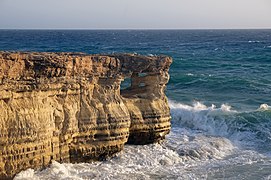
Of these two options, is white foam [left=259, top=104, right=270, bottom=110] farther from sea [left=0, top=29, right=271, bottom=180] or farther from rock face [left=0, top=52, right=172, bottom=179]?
rock face [left=0, top=52, right=172, bottom=179]

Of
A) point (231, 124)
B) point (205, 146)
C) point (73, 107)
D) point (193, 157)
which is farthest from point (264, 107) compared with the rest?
point (73, 107)

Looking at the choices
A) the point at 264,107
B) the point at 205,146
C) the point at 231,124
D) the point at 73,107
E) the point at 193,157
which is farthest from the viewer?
the point at 264,107

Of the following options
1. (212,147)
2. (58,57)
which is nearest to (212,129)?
(212,147)

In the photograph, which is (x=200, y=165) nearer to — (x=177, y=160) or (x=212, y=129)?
(x=177, y=160)

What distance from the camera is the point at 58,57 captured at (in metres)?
12.8

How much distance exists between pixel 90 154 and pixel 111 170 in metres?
0.85

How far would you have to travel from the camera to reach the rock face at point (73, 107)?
12047mm

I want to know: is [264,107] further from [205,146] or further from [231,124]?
[205,146]

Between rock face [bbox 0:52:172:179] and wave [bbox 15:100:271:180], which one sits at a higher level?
rock face [bbox 0:52:172:179]

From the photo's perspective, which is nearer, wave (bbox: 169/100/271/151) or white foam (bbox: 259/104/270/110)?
wave (bbox: 169/100/271/151)

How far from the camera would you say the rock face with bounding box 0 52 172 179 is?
1205 cm

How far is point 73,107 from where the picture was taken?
44.4ft

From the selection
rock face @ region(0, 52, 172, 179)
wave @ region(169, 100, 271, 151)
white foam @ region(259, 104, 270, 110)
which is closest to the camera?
rock face @ region(0, 52, 172, 179)

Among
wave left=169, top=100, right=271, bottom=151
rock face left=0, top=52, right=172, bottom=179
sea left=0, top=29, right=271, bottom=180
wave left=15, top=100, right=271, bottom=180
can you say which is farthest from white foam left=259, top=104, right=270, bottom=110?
rock face left=0, top=52, right=172, bottom=179
